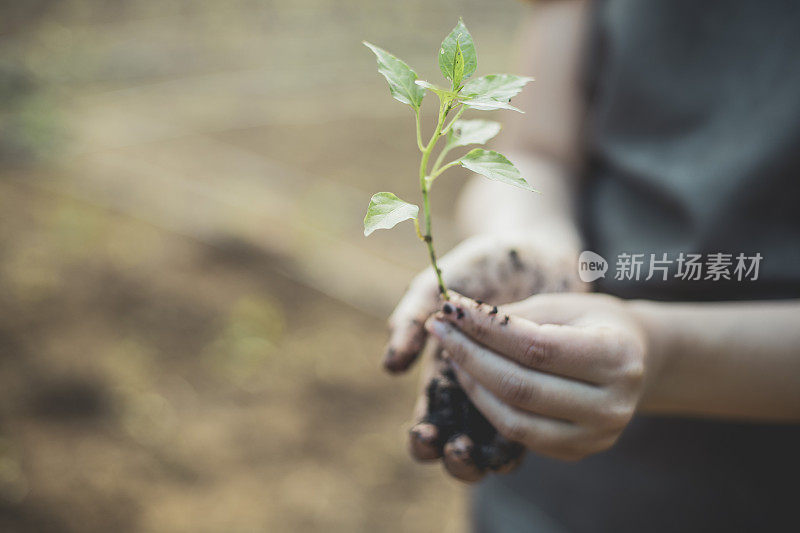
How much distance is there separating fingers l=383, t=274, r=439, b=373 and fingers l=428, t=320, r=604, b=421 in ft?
0.41

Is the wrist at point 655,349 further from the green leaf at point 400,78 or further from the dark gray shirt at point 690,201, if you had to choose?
the green leaf at point 400,78

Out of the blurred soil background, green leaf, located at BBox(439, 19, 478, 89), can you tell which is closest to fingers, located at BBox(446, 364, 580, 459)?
green leaf, located at BBox(439, 19, 478, 89)

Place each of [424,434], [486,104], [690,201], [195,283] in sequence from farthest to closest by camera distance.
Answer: [195,283] < [690,201] < [424,434] < [486,104]

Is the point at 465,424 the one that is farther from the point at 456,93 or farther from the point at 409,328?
the point at 456,93

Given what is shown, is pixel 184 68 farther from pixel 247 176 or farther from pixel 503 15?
pixel 503 15

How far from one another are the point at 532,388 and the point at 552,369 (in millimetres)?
33

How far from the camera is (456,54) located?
578mm

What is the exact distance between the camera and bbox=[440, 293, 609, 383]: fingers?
25.9 inches

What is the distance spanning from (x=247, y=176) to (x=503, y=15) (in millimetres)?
3183

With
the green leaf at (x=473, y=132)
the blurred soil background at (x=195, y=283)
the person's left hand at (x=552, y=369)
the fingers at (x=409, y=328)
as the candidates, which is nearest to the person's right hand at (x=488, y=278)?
the fingers at (x=409, y=328)

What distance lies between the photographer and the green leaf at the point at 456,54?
57 cm

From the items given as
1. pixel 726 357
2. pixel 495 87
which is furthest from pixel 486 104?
pixel 726 357

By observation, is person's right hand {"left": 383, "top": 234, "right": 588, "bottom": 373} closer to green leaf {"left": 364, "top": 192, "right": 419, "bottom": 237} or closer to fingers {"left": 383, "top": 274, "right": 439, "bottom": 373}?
fingers {"left": 383, "top": 274, "right": 439, "bottom": 373}

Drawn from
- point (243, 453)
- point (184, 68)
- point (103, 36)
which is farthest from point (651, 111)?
point (103, 36)
